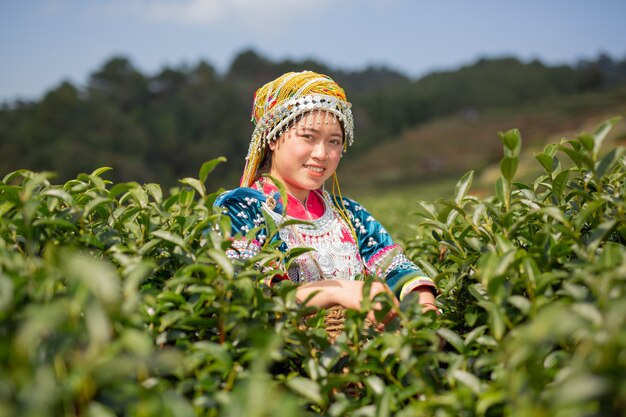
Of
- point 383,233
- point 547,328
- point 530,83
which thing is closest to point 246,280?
point 547,328

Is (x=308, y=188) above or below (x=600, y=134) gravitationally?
above

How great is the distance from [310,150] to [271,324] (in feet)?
3.68

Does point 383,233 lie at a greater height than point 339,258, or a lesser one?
greater

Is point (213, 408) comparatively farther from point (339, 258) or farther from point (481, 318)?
point (339, 258)

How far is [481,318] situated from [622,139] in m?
16.9

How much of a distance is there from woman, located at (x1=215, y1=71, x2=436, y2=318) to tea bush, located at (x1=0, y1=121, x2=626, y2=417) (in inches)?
23.8

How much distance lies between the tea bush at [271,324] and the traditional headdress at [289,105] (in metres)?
0.87

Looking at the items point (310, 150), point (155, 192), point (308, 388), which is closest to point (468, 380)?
point (308, 388)

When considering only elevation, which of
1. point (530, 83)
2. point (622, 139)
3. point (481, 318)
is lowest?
point (481, 318)

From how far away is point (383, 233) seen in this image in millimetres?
2570

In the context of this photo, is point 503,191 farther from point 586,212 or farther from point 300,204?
point 300,204

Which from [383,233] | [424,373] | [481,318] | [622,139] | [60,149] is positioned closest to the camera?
[424,373]

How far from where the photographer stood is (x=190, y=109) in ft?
127

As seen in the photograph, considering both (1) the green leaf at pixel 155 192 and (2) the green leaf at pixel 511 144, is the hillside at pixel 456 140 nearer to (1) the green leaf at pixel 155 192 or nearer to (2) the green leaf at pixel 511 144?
(1) the green leaf at pixel 155 192
